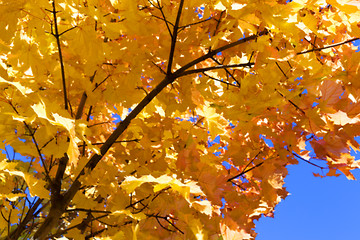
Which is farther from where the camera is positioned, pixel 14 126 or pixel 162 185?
pixel 14 126

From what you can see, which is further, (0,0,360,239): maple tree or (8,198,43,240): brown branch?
(8,198,43,240): brown branch

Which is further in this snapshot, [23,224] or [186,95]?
[23,224]

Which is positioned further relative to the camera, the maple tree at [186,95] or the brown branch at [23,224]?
the brown branch at [23,224]

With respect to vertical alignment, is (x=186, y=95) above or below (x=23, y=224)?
above

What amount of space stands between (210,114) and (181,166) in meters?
0.58

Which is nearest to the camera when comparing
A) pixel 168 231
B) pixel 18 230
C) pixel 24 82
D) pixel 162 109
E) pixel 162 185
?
pixel 162 185

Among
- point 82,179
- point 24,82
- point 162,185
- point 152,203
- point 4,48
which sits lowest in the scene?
point 162,185

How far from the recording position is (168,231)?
1.77 m

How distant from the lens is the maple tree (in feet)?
4.98

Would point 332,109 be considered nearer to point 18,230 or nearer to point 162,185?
point 162,185

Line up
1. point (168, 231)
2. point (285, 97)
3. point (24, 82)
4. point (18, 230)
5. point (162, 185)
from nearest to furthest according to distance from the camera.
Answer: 1. point (162, 185)
2. point (285, 97)
3. point (168, 231)
4. point (24, 82)
5. point (18, 230)

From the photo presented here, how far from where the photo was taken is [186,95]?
2.00m

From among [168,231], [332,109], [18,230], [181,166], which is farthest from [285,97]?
[18,230]

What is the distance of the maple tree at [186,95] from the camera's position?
4.98 feet
